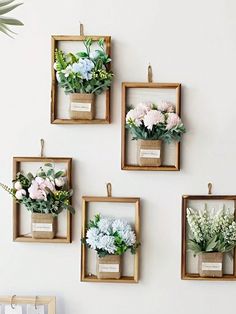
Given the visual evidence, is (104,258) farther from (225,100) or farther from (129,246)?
(225,100)

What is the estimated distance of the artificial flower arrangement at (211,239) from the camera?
5.29 feet

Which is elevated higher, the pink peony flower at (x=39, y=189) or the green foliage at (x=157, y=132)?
the green foliage at (x=157, y=132)

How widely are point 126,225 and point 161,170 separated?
22cm

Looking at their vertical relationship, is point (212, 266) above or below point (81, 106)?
below

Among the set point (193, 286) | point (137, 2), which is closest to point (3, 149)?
point (137, 2)

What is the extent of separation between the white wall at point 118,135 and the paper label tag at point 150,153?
0.09 m

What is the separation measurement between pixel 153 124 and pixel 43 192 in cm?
42

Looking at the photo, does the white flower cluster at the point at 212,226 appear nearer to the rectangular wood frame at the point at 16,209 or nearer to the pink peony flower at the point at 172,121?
the pink peony flower at the point at 172,121

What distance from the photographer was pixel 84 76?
5.17 ft

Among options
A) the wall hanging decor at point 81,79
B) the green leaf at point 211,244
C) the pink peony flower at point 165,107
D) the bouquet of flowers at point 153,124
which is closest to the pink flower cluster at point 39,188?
the wall hanging decor at point 81,79

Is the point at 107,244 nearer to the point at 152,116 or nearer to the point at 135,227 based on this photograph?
the point at 135,227

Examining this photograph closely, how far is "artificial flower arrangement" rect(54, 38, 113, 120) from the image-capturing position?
1580 mm

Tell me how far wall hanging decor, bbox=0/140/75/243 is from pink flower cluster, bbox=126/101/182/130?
27 cm

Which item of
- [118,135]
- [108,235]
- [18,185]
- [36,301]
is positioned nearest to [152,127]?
[118,135]
